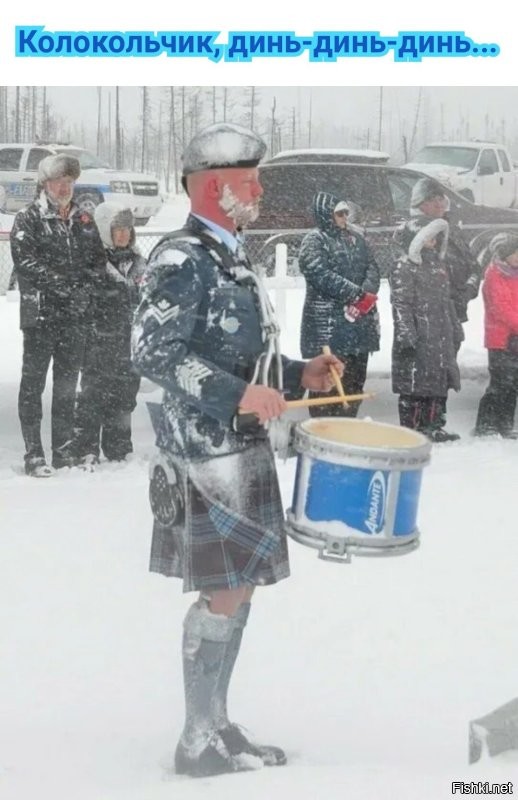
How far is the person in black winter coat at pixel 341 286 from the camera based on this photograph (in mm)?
2834

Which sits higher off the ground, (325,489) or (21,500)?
(325,489)

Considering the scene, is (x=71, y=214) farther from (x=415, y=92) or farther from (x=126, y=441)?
(x=415, y=92)

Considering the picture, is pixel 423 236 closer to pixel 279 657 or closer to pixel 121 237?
pixel 121 237

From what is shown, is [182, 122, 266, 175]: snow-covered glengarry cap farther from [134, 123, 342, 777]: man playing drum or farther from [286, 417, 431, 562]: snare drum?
[286, 417, 431, 562]: snare drum

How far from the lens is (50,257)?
9.66 ft

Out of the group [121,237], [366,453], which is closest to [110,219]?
[121,237]

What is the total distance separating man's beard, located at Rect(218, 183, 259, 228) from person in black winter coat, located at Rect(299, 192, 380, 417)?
43.9 inches

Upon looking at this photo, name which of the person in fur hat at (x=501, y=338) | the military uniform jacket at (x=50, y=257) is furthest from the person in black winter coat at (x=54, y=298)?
the person in fur hat at (x=501, y=338)

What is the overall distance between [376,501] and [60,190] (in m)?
1.53

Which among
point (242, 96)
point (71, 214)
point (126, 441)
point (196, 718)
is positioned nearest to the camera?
point (196, 718)

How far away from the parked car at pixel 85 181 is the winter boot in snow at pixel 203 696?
90cm

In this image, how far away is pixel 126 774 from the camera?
179 cm
